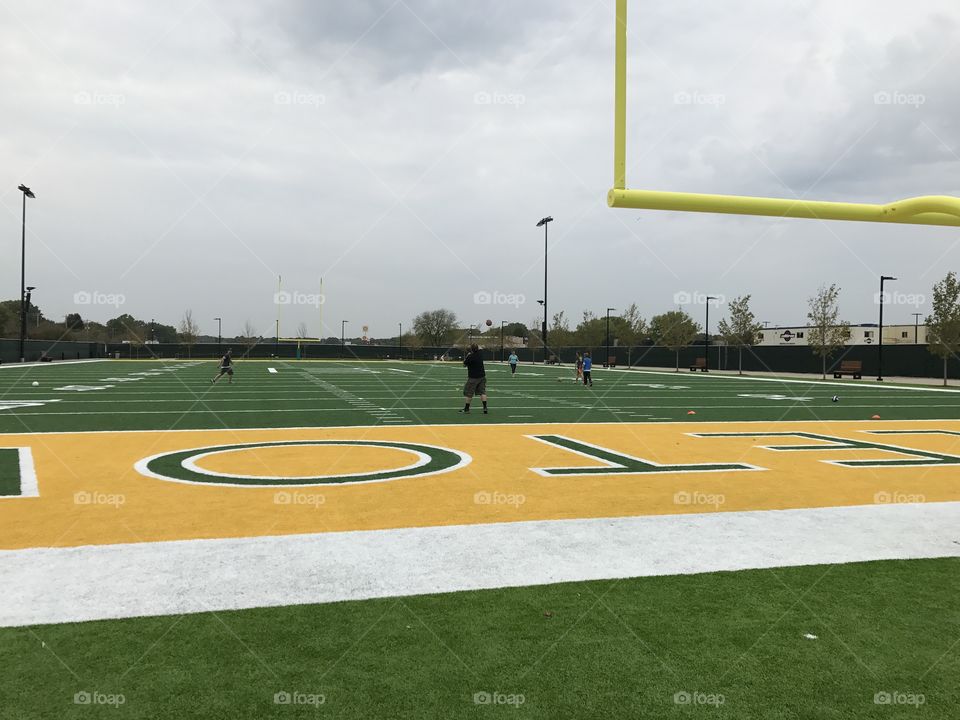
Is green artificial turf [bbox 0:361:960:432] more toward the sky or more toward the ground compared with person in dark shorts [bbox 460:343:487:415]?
more toward the ground

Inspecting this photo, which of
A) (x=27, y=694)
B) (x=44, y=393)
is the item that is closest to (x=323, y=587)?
(x=27, y=694)

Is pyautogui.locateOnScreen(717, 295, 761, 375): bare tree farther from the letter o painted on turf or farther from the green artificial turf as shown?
the letter o painted on turf

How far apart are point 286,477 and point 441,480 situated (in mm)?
1839

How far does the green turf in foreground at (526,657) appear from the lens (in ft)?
10.6

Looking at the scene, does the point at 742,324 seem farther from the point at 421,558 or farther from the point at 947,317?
the point at 421,558

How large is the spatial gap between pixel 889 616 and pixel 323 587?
342 cm

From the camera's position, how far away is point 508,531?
20.2 feet

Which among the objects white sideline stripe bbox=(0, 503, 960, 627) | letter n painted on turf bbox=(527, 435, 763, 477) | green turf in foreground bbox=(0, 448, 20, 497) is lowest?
green turf in foreground bbox=(0, 448, 20, 497)

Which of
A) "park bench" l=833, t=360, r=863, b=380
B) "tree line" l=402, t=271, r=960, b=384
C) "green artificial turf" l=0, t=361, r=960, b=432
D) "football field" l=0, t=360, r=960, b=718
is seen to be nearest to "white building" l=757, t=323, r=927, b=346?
"tree line" l=402, t=271, r=960, b=384

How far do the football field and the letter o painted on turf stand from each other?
0.07 m

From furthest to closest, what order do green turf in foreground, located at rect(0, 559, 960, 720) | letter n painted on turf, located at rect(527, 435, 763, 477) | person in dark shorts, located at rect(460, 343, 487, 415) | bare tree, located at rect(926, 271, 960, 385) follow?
bare tree, located at rect(926, 271, 960, 385), person in dark shorts, located at rect(460, 343, 487, 415), letter n painted on turf, located at rect(527, 435, 763, 477), green turf in foreground, located at rect(0, 559, 960, 720)

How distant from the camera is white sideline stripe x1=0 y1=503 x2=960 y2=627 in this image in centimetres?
451

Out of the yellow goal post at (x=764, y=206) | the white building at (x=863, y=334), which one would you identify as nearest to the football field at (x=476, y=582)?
the yellow goal post at (x=764, y=206)

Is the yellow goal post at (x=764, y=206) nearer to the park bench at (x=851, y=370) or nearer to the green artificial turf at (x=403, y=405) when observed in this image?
the green artificial turf at (x=403, y=405)
